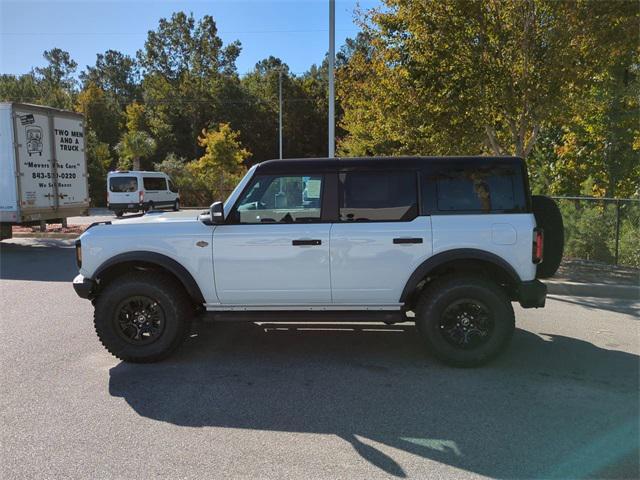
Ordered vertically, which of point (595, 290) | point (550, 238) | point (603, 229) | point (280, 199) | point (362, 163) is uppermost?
point (362, 163)

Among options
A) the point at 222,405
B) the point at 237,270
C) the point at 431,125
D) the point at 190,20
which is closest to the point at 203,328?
the point at 237,270

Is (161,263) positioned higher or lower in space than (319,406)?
higher

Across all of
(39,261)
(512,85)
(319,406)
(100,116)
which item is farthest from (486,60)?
(100,116)

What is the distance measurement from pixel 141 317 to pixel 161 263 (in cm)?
58

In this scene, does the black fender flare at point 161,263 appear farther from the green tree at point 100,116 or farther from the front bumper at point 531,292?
the green tree at point 100,116

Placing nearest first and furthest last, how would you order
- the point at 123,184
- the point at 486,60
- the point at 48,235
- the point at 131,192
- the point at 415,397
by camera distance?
1. the point at 415,397
2. the point at 486,60
3. the point at 48,235
4. the point at 131,192
5. the point at 123,184

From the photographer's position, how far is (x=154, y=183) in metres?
24.7

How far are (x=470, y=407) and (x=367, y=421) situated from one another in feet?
2.76

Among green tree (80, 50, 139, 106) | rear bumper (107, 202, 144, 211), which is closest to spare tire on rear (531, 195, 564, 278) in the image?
rear bumper (107, 202, 144, 211)

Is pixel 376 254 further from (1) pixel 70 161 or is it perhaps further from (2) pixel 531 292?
(1) pixel 70 161

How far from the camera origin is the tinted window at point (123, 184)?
23.6m

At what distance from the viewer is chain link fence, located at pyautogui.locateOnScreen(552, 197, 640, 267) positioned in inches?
362

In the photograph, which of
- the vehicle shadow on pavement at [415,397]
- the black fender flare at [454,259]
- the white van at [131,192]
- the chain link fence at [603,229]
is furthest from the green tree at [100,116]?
the black fender flare at [454,259]

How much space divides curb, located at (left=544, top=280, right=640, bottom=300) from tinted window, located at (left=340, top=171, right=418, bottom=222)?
14.6 feet
